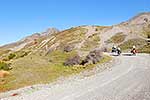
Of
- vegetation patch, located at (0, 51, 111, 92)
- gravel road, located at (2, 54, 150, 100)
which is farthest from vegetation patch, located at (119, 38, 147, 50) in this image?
gravel road, located at (2, 54, 150, 100)

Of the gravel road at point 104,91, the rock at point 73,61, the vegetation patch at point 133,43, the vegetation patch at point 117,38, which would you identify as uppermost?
the vegetation patch at point 117,38

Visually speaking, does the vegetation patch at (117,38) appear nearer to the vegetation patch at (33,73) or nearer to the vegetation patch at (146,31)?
the vegetation patch at (146,31)

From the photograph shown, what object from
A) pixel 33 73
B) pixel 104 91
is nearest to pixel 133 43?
pixel 33 73

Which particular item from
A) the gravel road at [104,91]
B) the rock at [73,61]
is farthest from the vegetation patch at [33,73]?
the gravel road at [104,91]

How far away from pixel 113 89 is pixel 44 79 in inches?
517

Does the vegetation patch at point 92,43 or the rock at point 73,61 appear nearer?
the rock at point 73,61

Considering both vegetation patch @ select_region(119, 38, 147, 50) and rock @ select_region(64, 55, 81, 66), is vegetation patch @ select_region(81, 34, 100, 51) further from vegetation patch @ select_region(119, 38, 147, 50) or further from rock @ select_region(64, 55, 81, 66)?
rock @ select_region(64, 55, 81, 66)

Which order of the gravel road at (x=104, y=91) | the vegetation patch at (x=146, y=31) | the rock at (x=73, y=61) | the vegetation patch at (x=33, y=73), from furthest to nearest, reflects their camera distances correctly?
the vegetation patch at (x=146, y=31)
the rock at (x=73, y=61)
the vegetation patch at (x=33, y=73)
the gravel road at (x=104, y=91)

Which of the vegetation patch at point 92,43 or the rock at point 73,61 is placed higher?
the vegetation patch at point 92,43

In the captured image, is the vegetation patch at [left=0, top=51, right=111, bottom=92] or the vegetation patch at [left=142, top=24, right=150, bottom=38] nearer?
the vegetation patch at [left=0, top=51, right=111, bottom=92]

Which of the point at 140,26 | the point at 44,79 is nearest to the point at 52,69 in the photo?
the point at 44,79

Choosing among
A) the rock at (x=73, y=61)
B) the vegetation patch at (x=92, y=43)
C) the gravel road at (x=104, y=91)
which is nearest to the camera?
the gravel road at (x=104, y=91)

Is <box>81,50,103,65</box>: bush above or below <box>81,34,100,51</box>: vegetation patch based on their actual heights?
below

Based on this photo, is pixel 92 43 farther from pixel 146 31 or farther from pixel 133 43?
pixel 146 31
